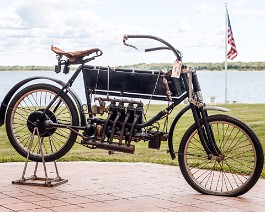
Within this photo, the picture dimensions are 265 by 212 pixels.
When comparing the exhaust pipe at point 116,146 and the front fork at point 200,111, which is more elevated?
the front fork at point 200,111

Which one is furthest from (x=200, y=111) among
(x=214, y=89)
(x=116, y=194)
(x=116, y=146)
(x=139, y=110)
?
(x=214, y=89)

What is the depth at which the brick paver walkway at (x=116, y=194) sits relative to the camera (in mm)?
5059

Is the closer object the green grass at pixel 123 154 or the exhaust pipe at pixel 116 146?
the exhaust pipe at pixel 116 146

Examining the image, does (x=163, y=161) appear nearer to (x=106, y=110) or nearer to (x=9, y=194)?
(x=106, y=110)

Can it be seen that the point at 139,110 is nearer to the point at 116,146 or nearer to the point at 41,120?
the point at 116,146

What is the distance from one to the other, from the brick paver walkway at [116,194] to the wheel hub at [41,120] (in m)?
0.57

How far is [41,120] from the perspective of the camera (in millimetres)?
6000

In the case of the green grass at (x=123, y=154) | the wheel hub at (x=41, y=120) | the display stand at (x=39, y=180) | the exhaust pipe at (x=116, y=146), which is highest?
the wheel hub at (x=41, y=120)

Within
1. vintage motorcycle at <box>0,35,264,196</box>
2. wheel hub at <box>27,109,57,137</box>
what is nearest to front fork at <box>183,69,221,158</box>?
vintage motorcycle at <box>0,35,264,196</box>

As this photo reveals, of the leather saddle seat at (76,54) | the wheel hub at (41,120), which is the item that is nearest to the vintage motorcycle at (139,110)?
the leather saddle seat at (76,54)

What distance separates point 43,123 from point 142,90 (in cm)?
111

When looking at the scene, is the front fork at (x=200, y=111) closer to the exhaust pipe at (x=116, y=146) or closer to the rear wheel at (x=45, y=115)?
the exhaust pipe at (x=116, y=146)

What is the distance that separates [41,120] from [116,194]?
3.67ft

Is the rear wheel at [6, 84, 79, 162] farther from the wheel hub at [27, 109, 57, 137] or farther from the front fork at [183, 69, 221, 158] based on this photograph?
the front fork at [183, 69, 221, 158]
